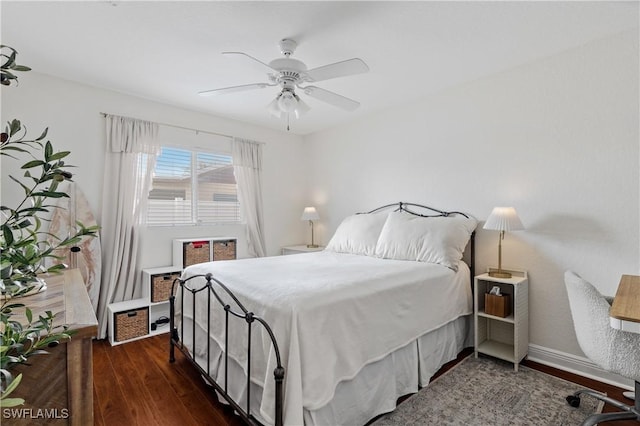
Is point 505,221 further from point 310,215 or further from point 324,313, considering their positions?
point 310,215

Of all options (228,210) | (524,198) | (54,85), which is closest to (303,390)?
(524,198)

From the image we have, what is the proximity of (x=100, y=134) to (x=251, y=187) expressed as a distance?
183cm

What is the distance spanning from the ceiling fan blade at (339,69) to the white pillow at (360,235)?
6.01ft

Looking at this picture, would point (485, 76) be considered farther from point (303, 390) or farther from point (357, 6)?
point (303, 390)

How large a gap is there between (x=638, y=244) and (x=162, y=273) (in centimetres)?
420

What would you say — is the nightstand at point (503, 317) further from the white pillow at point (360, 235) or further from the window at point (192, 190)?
the window at point (192, 190)

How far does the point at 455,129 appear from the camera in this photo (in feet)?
10.7

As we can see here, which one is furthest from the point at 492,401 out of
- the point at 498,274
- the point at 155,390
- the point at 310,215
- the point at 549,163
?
the point at 310,215

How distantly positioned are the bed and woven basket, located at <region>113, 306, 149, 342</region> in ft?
2.14

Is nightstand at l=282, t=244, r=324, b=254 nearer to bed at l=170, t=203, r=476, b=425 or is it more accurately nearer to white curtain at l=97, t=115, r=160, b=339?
bed at l=170, t=203, r=476, b=425

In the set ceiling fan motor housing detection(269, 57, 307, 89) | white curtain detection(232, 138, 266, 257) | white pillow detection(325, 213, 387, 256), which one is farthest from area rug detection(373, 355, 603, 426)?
white curtain detection(232, 138, 266, 257)

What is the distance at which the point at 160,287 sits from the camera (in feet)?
10.9

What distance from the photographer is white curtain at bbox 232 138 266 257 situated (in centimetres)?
432

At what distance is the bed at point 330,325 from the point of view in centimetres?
159
